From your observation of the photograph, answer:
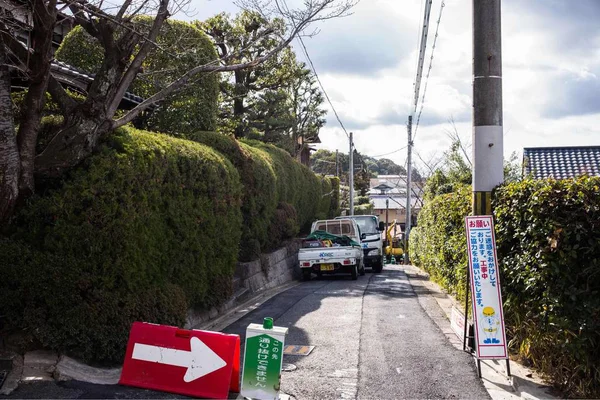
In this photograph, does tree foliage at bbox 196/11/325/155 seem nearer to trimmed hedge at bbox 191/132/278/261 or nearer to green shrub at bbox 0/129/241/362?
trimmed hedge at bbox 191/132/278/261

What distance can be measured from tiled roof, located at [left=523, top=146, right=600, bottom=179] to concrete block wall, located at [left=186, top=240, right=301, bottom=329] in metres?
9.95

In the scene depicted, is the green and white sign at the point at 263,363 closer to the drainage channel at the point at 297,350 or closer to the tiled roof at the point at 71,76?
the drainage channel at the point at 297,350

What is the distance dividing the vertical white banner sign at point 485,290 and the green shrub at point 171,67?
7817 mm

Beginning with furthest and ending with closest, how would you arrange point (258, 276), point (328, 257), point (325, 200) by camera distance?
point (325, 200)
point (328, 257)
point (258, 276)

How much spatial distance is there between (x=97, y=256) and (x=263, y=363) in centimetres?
246

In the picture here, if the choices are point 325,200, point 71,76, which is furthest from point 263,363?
point 325,200

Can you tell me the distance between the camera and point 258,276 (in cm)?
1492

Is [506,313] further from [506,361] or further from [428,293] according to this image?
[428,293]

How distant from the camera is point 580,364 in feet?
17.7

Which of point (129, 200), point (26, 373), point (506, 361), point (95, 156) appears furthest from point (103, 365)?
point (506, 361)

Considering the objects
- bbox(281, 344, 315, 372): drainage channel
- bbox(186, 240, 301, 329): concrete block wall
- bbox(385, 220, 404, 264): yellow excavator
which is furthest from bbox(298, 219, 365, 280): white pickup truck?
bbox(385, 220, 404, 264): yellow excavator

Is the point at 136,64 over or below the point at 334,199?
over

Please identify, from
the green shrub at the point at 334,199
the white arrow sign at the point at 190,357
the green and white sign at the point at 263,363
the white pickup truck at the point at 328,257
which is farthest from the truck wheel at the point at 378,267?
the green and white sign at the point at 263,363

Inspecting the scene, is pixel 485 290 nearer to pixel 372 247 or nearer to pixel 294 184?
pixel 294 184
